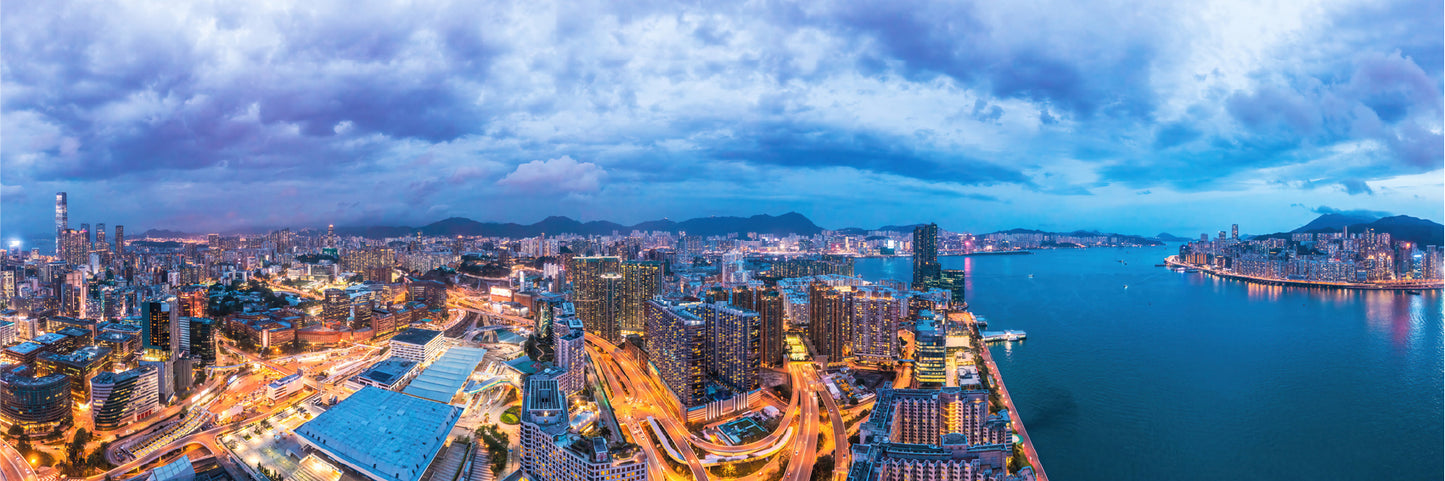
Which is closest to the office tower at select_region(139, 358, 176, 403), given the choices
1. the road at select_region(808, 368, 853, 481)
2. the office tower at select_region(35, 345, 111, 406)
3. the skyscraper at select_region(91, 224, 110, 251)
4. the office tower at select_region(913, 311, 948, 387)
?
the office tower at select_region(35, 345, 111, 406)

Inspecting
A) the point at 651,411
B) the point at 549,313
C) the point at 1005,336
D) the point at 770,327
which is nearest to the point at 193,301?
the point at 549,313

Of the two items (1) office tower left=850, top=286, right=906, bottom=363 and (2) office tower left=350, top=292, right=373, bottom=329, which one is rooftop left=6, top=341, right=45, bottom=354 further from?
(1) office tower left=850, top=286, right=906, bottom=363

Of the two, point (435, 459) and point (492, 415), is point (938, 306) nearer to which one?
point (492, 415)

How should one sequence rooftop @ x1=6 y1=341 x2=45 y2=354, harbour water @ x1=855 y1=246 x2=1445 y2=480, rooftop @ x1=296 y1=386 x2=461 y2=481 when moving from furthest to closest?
rooftop @ x1=6 y1=341 x2=45 y2=354 < harbour water @ x1=855 y1=246 x2=1445 y2=480 < rooftop @ x1=296 y1=386 x2=461 y2=481

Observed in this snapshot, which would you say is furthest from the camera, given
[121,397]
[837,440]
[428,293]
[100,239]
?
[100,239]

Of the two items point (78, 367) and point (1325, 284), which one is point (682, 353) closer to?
point (78, 367)

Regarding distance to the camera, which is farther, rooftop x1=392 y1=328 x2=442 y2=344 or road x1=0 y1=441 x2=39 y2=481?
rooftop x1=392 y1=328 x2=442 y2=344

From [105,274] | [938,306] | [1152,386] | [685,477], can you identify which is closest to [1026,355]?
[1152,386]
